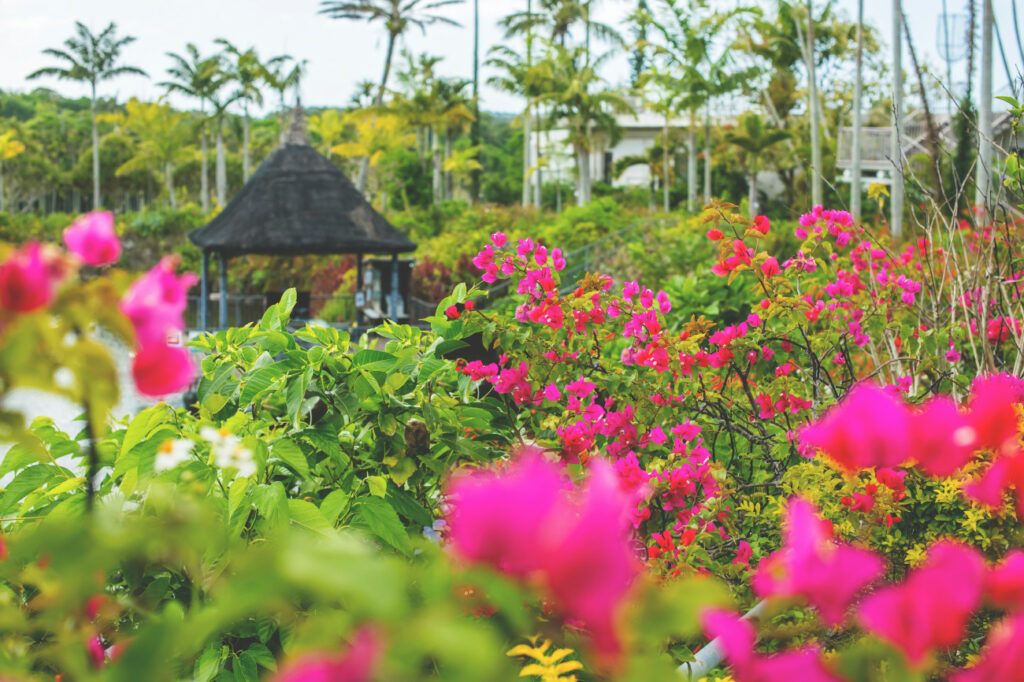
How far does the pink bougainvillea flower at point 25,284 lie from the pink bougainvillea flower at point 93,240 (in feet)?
0.21

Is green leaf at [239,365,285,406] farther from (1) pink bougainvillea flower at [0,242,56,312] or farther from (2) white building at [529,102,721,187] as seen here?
(2) white building at [529,102,721,187]

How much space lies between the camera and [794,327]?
9.24 ft

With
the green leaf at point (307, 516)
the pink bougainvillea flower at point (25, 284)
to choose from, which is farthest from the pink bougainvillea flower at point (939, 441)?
the green leaf at point (307, 516)

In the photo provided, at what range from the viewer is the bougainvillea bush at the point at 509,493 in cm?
56

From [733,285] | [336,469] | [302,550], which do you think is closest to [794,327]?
[336,469]

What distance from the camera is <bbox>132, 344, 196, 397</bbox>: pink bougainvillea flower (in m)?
0.61

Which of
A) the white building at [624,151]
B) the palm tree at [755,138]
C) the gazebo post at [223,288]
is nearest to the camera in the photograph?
the gazebo post at [223,288]

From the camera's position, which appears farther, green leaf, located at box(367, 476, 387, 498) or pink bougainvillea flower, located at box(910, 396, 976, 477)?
green leaf, located at box(367, 476, 387, 498)

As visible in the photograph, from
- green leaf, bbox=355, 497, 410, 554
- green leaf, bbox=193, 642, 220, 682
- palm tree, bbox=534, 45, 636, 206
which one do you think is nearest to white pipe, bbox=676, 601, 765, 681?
green leaf, bbox=355, 497, 410, 554

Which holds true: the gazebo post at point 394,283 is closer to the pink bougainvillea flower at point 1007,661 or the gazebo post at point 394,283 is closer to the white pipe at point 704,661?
the white pipe at point 704,661

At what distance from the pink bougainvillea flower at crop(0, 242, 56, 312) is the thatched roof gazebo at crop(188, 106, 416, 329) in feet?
41.1

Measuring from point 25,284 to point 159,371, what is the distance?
0.36 feet

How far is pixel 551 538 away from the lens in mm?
527

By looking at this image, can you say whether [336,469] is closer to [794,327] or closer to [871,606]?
[794,327]
